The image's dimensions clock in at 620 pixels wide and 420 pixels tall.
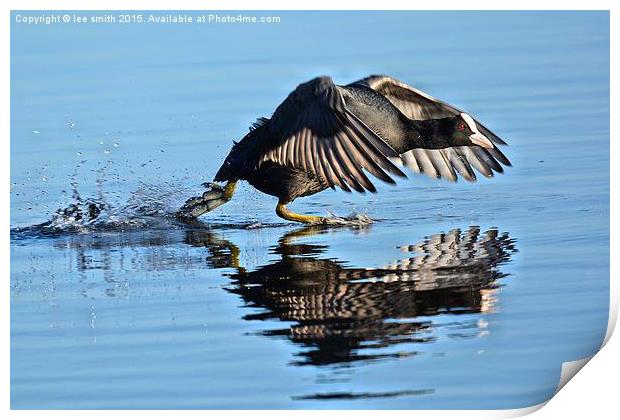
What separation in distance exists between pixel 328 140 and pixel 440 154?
1.85 meters

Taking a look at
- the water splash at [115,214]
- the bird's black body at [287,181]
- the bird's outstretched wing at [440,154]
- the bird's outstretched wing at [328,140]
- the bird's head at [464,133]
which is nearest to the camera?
the bird's outstretched wing at [328,140]

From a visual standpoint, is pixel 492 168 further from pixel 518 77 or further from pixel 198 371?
pixel 198 371

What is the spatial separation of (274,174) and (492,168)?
1801 mm

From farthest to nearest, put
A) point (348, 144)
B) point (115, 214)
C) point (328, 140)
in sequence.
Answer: point (115, 214)
point (328, 140)
point (348, 144)

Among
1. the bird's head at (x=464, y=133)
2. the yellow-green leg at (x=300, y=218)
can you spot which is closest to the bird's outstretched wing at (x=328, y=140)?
the yellow-green leg at (x=300, y=218)

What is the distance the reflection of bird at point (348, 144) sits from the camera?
9266mm

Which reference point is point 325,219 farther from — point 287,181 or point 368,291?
point 368,291

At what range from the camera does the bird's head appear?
1042 centimetres

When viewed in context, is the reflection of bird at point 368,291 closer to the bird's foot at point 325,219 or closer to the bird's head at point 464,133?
the bird's foot at point 325,219

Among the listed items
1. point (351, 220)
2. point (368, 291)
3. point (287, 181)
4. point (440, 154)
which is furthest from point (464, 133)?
point (368, 291)

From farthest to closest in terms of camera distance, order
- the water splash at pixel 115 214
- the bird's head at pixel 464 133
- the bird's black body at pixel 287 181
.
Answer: the bird's head at pixel 464 133 < the bird's black body at pixel 287 181 < the water splash at pixel 115 214

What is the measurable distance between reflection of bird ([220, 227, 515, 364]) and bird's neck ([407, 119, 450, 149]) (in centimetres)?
117

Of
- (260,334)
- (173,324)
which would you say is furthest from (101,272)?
(260,334)

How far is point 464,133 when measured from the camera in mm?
10516
